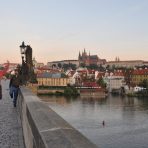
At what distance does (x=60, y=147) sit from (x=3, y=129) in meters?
4.77

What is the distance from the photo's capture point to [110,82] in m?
114

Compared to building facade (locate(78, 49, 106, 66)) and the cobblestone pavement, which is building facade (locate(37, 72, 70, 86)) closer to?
building facade (locate(78, 49, 106, 66))

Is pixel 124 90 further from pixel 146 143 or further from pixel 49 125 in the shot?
pixel 49 125

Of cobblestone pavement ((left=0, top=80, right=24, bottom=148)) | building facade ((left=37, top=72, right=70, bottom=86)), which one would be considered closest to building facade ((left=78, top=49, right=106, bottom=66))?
building facade ((left=37, top=72, right=70, bottom=86))

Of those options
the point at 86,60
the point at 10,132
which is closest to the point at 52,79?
the point at 86,60

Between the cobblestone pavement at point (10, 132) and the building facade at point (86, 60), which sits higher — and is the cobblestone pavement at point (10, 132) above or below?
below

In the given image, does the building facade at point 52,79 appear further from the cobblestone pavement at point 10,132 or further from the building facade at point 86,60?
the cobblestone pavement at point 10,132

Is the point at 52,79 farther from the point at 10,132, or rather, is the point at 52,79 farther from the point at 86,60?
the point at 10,132

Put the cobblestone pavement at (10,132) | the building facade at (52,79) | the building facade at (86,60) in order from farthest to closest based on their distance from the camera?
1. the building facade at (86,60)
2. the building facade at (52,79)
3. the cobblestone pavement at (10,132)

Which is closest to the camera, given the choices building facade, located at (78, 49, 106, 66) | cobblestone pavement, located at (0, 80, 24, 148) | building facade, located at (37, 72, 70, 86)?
cobblestone pavement, located at (0, 80, 24, 148)

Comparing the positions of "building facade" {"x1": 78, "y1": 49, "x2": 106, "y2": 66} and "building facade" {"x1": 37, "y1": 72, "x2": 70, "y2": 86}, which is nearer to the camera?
"building facade" {"x1": 37, "y1": 72, "x2": 70, "y2": 86}

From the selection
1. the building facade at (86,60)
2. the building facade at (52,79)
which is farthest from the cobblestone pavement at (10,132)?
the building facade at (86,60)

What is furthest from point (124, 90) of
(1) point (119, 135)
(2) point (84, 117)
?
(1) point (119, 135)

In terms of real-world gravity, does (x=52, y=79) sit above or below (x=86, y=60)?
below
